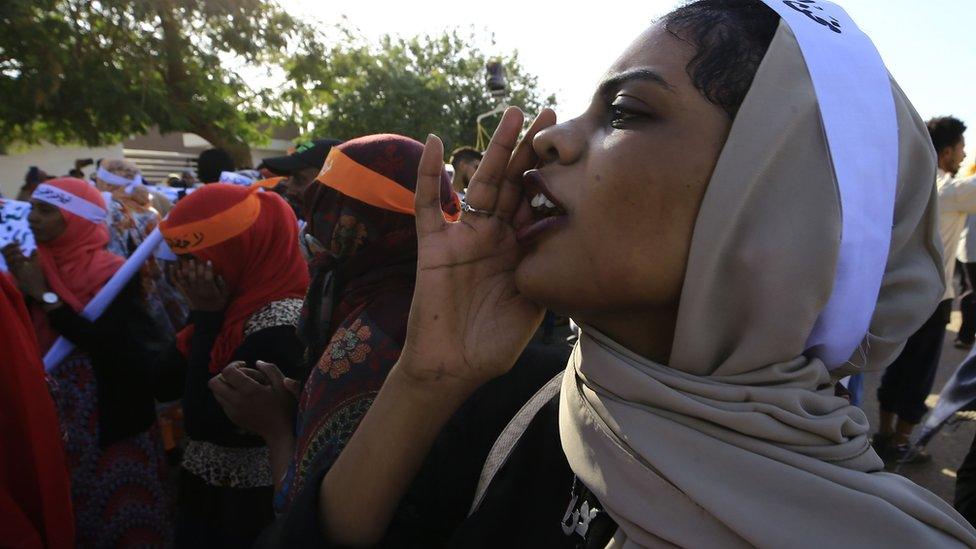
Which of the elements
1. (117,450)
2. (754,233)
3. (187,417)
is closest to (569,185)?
(754,233)

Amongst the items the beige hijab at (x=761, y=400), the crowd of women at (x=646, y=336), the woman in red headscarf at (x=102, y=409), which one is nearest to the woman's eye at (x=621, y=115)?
the crowd of women at (x=646, y=336)

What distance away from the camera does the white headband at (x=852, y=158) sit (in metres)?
0.90

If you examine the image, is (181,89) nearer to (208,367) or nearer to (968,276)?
(208,367)

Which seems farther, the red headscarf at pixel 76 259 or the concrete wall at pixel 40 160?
the concrete wall at pixel 40 160

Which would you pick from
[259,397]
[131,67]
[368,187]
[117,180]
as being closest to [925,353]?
[368,187]

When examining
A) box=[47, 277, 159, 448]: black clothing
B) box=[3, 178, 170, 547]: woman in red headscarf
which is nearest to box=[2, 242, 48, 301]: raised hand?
box=[3, 178, 170, 547]: woman in red headscarf

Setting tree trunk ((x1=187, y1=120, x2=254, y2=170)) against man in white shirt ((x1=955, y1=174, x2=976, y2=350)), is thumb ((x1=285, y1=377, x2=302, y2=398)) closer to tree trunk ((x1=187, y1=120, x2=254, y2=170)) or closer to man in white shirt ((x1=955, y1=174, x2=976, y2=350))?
man in white shirt ((x1=955, y1=174, x2=976, y2=350))

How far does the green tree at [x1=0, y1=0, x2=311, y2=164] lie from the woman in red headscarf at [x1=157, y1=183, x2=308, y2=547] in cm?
1248

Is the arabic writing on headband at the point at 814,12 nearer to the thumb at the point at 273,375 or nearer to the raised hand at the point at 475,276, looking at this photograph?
the raised hand at the point at 475,276

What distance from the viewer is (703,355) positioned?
96 centimetres

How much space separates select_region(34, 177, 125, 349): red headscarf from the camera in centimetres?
348

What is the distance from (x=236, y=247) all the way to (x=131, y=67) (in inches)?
550

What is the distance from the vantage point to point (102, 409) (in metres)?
3.36

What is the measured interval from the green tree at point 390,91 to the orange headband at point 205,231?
50.2 feet
